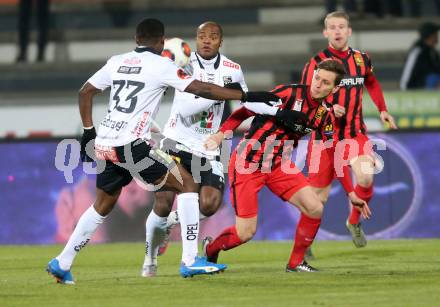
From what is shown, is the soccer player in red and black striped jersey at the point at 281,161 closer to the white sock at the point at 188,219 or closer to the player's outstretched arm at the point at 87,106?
the white sock at the point at 188,219

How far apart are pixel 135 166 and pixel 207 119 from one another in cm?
175

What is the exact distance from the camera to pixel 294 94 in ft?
29.0

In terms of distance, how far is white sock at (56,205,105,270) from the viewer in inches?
328

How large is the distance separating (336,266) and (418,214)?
12.0ft

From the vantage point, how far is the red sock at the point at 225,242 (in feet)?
29.3

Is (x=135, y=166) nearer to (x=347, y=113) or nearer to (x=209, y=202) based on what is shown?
(x=209, y=202)

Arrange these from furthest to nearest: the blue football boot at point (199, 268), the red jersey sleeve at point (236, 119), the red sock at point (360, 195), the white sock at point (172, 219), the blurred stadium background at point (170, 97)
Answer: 1. the blurred stadium background at point (170, 97)
2. the red sock at point (360, 195)
3. the white sock at point (172, 219)
4. the red jersey sleeve at point (236, 119)
5. the blue football boot at point (199, 268)

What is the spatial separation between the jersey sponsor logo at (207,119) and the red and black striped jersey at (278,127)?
84cm

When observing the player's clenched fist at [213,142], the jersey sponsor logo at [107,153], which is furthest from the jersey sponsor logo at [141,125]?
the player's clenched fist at [213,142]

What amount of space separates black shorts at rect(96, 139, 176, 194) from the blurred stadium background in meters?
4.87

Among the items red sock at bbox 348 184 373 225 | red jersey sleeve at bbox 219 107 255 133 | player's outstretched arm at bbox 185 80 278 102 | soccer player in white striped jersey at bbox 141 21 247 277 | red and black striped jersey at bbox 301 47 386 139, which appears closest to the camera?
player's outstretched arm at bbox 185 80 278 102

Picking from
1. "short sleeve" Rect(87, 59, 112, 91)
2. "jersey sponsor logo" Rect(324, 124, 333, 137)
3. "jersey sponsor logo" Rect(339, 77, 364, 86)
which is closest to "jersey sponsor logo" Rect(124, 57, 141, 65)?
"short sleeve" Rect(87, 59, 112, 91)

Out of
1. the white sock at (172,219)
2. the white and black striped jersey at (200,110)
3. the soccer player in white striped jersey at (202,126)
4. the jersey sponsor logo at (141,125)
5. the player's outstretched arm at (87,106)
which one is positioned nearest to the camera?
the jersey sponsor logo at (141,125)

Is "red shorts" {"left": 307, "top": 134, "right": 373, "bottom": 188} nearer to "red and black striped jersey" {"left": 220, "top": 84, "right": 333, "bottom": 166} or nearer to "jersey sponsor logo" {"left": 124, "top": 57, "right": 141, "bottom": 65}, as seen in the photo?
"red and black striped jersey" {"left": 220, "top": 84, "right": 333, "bottom": 166}
